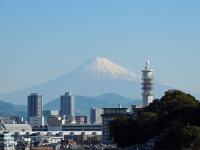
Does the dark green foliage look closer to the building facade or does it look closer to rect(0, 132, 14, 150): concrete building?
rect(0, 132, 14, 150): concrete building

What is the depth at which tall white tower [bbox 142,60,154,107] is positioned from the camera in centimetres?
18270

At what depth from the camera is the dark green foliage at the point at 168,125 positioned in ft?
263

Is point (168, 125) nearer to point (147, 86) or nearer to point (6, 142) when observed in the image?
point (6, 142)

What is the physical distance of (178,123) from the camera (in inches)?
3297

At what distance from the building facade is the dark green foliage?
73621mm

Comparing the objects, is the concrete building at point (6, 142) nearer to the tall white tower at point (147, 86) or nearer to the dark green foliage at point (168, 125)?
the dark green foliage at point (168, 125)

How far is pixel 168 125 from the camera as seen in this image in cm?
8556

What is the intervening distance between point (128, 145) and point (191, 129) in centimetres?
1832

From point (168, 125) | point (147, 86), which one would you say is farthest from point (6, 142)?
point (147, 86)

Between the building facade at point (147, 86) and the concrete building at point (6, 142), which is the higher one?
the building facade at point (147, 86)

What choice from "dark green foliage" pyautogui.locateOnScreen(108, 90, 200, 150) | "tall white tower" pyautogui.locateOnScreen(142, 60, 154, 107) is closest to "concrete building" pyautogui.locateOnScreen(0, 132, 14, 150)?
"dark green foliage" pyautogui.locateOnScreen(108, 90, 200, 150)

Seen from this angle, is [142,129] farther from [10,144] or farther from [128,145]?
[10,144]

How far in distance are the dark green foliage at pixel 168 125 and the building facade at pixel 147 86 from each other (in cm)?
7362

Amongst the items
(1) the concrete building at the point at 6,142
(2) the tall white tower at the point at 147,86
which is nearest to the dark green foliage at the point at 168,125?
(1) the concrete building at the point at 6,142
